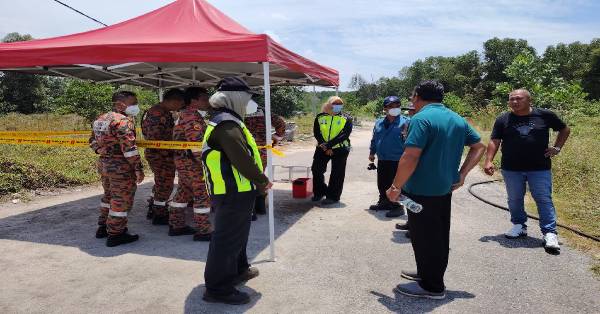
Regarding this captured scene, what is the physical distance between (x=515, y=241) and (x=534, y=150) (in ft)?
3.68

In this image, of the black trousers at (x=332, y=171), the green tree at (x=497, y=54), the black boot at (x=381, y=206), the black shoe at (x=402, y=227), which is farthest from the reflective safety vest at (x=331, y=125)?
the green tree at (x=497, y=54)

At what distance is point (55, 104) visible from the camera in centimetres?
2888

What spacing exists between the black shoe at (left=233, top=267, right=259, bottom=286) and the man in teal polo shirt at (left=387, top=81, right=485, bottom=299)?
4.43 ft

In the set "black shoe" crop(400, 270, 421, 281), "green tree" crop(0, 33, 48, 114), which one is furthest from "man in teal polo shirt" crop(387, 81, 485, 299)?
"green tree" crop(0, 33, 48, 114)

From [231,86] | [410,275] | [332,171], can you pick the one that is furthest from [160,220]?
[410,275]

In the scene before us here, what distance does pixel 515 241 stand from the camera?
4742 mm

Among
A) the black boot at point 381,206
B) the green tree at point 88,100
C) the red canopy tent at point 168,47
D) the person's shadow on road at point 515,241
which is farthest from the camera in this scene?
the green tree at point 88,100

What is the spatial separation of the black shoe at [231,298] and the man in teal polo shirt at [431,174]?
4.41ft

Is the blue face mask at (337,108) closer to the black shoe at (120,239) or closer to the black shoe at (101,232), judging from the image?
the black shoe at (120,239)

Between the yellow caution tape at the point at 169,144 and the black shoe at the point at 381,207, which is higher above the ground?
the yellow caution tape at the point at 169,144

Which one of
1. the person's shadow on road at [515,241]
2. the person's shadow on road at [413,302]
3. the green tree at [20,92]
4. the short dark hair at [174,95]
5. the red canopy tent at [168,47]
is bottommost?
the person's shadow on road at [413,302]

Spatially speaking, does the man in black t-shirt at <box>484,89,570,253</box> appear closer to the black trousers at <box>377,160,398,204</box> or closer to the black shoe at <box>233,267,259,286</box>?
the black trousers at <box>377,160,398,204</box>

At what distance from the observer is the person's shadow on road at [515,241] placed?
180 inches

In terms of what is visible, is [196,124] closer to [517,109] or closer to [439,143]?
[439,143]
